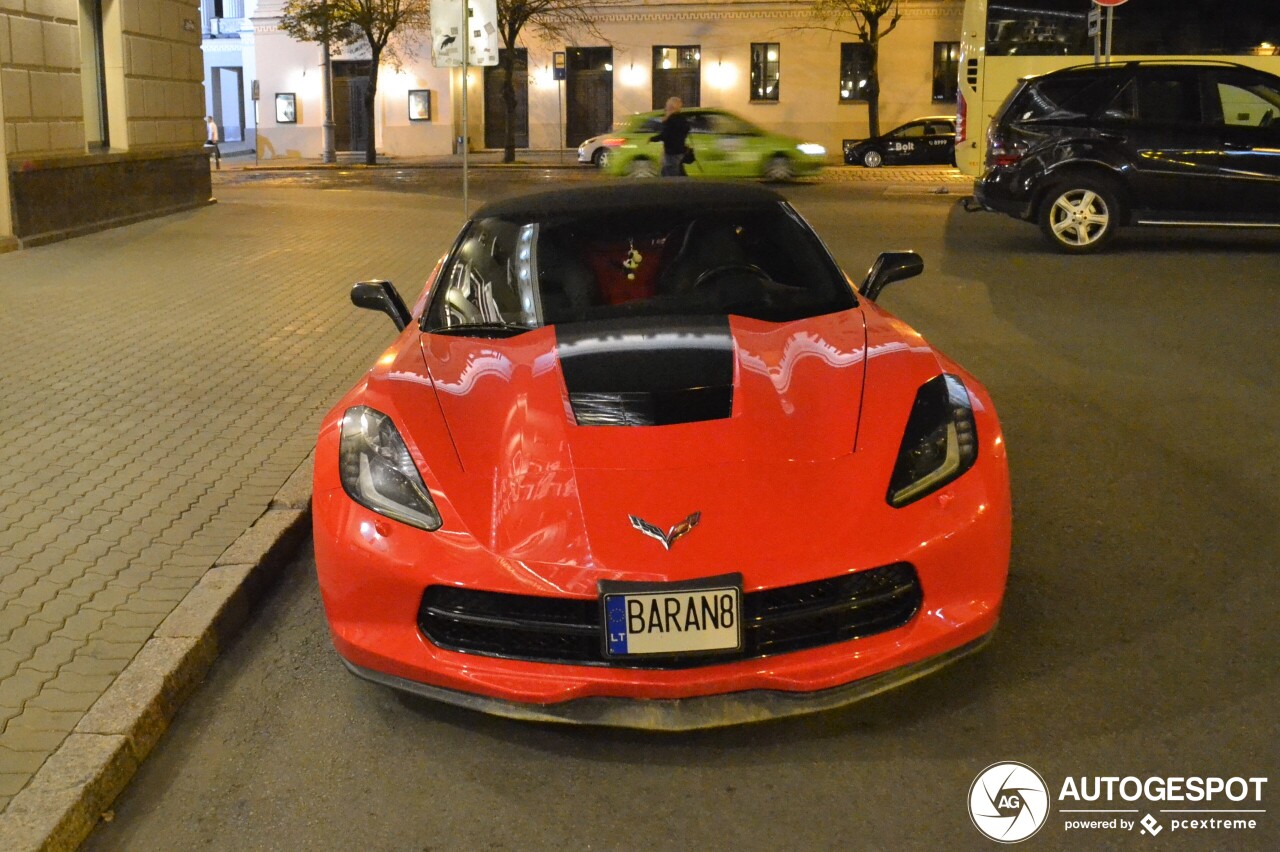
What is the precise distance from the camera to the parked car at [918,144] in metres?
37.9

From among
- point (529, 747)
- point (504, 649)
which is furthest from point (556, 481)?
point (529, 747)

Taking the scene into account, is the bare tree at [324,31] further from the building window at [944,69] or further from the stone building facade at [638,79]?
the building window at [944,69]

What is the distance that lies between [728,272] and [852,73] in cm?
4248

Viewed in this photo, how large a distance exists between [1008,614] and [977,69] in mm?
17970

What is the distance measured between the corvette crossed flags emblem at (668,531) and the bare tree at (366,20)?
41.3 m

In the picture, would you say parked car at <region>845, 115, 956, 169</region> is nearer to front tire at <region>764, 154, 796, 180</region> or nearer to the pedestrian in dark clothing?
front tire at <region>764, 154, 796, 180</region>

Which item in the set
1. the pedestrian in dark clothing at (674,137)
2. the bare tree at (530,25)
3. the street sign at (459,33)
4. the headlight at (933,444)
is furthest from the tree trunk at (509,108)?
the headlight at (933,444)

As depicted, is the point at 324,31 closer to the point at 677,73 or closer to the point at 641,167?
the point at 677,73

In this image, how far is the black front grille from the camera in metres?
3.50

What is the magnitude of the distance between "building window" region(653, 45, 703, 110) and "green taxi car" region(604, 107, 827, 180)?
56.6 ft

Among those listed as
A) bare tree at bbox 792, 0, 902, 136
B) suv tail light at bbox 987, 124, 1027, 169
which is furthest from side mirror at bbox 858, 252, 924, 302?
bare tree at bbox 792, 0, 902, 136

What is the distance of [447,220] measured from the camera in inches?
810

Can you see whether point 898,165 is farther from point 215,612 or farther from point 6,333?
point 215,612

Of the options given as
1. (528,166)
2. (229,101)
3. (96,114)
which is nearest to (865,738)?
(96,114)
